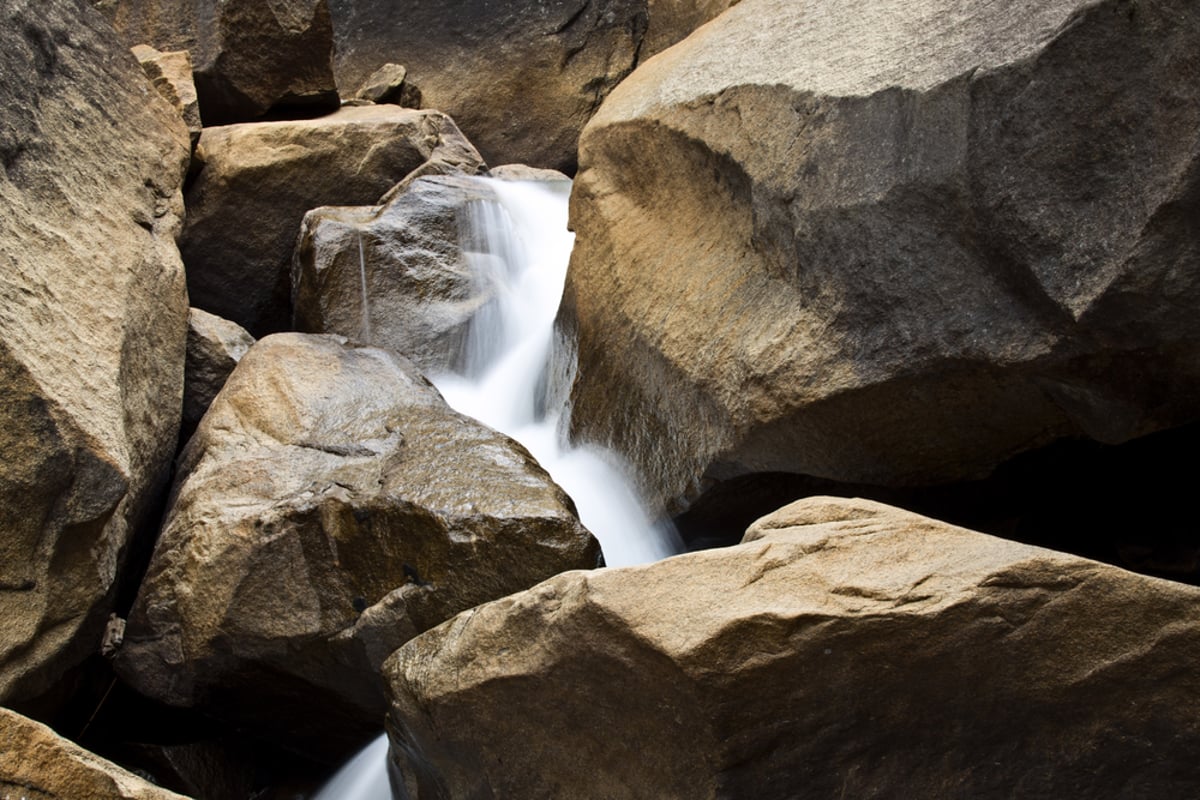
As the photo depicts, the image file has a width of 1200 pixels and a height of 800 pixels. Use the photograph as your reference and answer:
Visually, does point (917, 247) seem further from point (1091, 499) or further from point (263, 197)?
point (263, 197)

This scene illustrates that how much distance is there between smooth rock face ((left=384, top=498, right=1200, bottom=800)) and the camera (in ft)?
8.11

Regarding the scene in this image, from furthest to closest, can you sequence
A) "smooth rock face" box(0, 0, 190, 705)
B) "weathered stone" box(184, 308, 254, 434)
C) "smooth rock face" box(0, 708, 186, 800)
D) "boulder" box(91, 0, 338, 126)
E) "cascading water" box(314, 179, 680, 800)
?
"boulder" box(91, 0, 338, 126) → "weathered stone" box(184, 308, 254, 434) → "cascading water" box(314, 179, 680, 800) → "smooth rock face" box(0, 0, 190, 705) → "smooth rock face" box(0, 708, 186, 800)

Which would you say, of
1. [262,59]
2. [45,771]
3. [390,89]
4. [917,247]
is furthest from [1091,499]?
[390,89]

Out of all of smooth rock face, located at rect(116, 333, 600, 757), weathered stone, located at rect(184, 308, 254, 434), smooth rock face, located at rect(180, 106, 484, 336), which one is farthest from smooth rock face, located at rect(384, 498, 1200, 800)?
smooth rock face, located at rect(180, 106, 484, 336)

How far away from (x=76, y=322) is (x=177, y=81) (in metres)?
3.78

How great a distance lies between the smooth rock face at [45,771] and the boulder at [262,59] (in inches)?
226

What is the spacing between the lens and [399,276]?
627cm

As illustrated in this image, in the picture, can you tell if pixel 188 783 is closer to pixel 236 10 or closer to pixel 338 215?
pixel 338 215

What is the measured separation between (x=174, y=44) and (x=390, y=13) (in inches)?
80.0

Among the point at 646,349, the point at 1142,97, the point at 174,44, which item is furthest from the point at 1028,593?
the point at 174,44

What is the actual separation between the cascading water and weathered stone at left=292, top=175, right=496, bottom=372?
0.33ft

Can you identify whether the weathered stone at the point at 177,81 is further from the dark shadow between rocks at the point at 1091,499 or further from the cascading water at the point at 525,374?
the dark shadow between rocks at the point at 1091,499

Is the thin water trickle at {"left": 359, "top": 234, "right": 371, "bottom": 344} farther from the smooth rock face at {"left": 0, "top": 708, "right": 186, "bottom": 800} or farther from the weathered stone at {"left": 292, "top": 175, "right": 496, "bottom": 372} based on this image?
the smooth rock face at {"left": 0, "top": 708, "right": 186, "bottom": 800}

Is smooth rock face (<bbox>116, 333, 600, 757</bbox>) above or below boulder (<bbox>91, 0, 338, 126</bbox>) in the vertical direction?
below
